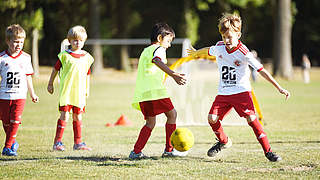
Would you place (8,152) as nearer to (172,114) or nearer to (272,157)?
(172,114)

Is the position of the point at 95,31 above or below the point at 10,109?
above

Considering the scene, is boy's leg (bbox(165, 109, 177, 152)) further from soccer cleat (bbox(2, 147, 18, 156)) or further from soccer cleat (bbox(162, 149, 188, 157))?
soccer cleat (bbox(2, 147, 18, 156))

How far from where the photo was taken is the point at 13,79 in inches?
308

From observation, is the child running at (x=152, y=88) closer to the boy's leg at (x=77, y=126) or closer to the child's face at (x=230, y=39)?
the child's face at (x=230, y=39)

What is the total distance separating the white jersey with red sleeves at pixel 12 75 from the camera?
7.78 metres

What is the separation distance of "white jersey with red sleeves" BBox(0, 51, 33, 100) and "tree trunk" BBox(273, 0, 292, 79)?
92.1 feet

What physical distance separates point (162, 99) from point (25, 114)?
835 cm

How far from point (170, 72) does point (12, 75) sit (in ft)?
8.50

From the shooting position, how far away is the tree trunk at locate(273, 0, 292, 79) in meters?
33.9

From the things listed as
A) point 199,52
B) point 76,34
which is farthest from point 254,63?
point 76,34

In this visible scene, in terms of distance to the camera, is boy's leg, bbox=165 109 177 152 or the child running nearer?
the child running

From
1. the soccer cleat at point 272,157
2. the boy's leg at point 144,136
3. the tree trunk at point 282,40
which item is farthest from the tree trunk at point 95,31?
the soccer cleat at point 272,157

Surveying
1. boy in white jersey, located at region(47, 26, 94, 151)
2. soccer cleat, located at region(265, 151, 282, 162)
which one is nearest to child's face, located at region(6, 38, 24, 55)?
boy in white jersey, located at region(47, 26, 94, 151)

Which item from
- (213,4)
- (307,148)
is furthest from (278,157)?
(213,4)
